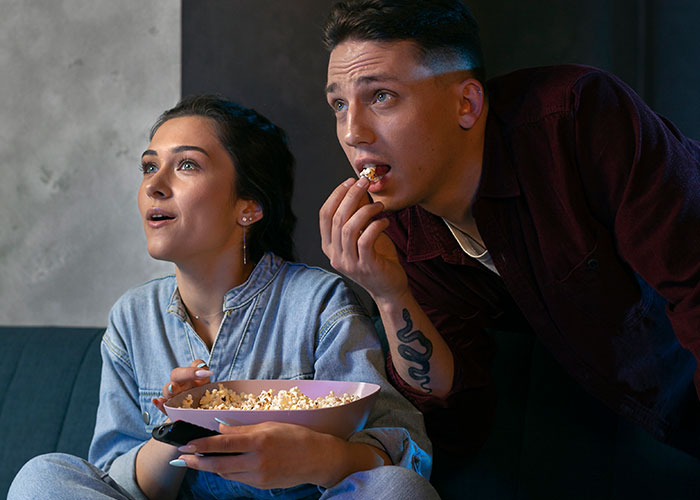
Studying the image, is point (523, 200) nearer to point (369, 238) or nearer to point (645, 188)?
point (645, 188)

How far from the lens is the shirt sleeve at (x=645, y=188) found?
3.70 feet

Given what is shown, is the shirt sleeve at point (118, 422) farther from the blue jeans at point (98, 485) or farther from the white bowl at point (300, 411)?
the white bowl at point (300, 411)

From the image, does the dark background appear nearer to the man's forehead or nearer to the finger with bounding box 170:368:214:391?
the man's forehead

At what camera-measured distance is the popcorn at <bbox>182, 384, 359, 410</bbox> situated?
118 centimetres

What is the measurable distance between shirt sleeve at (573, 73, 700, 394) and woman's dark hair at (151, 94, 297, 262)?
2.27 feet

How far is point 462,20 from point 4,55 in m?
2.07

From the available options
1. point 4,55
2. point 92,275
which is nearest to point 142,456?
point 92,275

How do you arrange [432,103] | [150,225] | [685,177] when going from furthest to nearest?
1. [150,225]
2. [432,103]
3. [685,177]

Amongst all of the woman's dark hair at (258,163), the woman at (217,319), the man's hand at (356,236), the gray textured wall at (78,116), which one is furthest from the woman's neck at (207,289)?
the gray textured wall at (78,116)

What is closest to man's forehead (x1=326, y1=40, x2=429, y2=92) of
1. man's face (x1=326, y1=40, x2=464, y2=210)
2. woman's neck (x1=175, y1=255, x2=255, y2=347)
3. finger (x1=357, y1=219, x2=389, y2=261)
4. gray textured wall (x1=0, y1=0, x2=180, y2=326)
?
man's face (x1=326, y1=40, x2=464, y2=210)

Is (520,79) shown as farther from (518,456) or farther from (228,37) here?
(228,37)

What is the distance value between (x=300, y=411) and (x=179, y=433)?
204 millimetres

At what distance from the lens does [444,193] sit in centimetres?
136

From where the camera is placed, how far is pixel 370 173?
1.26 meters
